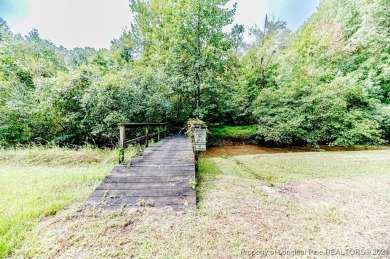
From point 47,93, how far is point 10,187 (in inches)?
232

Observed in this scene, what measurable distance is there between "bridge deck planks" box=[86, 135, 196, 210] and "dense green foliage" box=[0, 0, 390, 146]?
455 cm

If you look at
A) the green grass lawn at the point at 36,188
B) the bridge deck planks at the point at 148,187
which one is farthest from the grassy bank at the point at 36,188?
the bridge deck planks at the point at 148,187

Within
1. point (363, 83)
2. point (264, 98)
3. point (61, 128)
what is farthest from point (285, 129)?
point (61, 128)

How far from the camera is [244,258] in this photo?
1.46 meters

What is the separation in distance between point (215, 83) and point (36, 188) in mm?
10133

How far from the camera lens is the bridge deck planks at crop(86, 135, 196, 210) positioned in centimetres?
225

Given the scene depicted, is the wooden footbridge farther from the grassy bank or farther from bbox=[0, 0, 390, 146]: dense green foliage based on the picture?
bbox=[0, 0, 390, 146]: dense green foliage

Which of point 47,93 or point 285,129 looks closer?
point 47,93

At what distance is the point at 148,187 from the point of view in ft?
8.64

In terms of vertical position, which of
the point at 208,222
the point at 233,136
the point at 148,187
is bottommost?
the point at 208,222

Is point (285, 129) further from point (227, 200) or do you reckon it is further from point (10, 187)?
point (10, 187)

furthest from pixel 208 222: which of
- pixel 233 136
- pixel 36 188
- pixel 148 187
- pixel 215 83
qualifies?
pixel 215 83

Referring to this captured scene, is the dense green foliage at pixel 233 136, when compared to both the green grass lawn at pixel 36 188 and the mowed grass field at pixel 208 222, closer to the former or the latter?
the green grass lawn at pixel 36 188

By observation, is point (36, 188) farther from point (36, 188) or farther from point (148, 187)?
point (148, 187)
